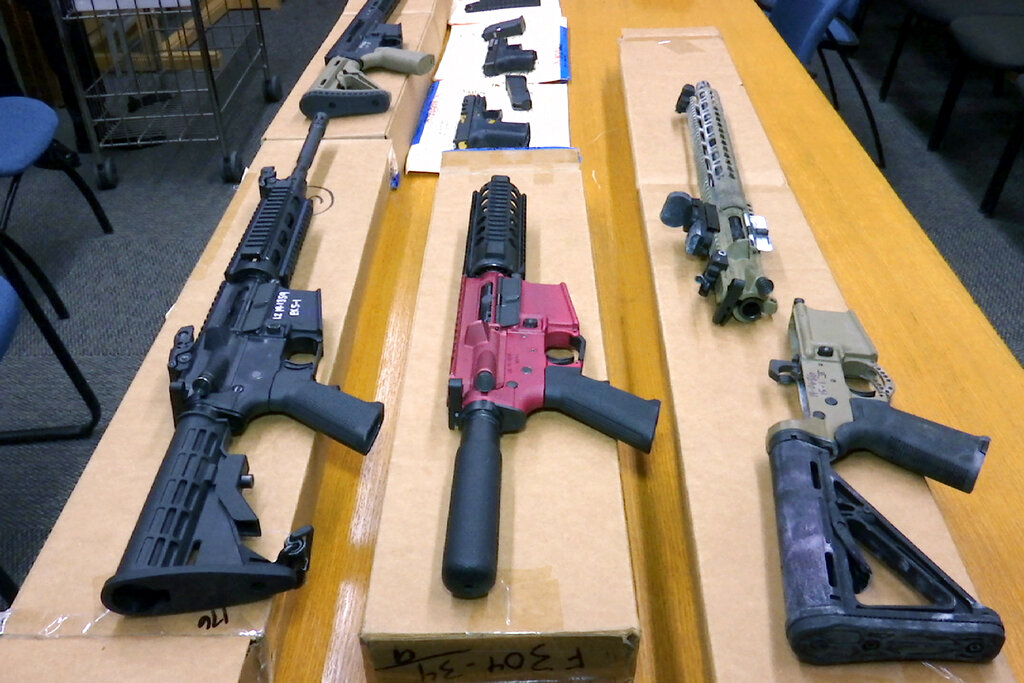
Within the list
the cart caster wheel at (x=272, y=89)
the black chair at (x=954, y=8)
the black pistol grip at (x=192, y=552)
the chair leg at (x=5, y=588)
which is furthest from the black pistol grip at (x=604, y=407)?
the cart caster wheel at (x=272, y=89)

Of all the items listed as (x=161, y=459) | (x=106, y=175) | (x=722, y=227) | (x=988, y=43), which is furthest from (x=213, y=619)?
(x=988, y=43)

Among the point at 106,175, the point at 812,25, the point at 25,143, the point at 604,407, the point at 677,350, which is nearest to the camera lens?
the point at 604,407

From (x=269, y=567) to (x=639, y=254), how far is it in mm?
1028

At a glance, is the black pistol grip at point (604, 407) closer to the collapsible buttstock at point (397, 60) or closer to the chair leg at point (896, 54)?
the collapsible buttstock at point (397, 60)

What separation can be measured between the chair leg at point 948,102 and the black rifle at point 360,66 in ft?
7.55

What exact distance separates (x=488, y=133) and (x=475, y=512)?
1.20 metres

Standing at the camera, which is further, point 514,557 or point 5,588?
point 5,588

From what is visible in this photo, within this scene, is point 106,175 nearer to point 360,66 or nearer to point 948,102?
point 360,66

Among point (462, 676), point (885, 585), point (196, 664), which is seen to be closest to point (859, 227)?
point (885, 585)

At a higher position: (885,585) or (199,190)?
A: (885,585)

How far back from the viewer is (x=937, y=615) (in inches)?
33.7

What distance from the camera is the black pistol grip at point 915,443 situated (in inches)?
40.3

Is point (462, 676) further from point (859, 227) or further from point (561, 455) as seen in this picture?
point (859, 227)

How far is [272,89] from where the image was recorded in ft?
12.2
